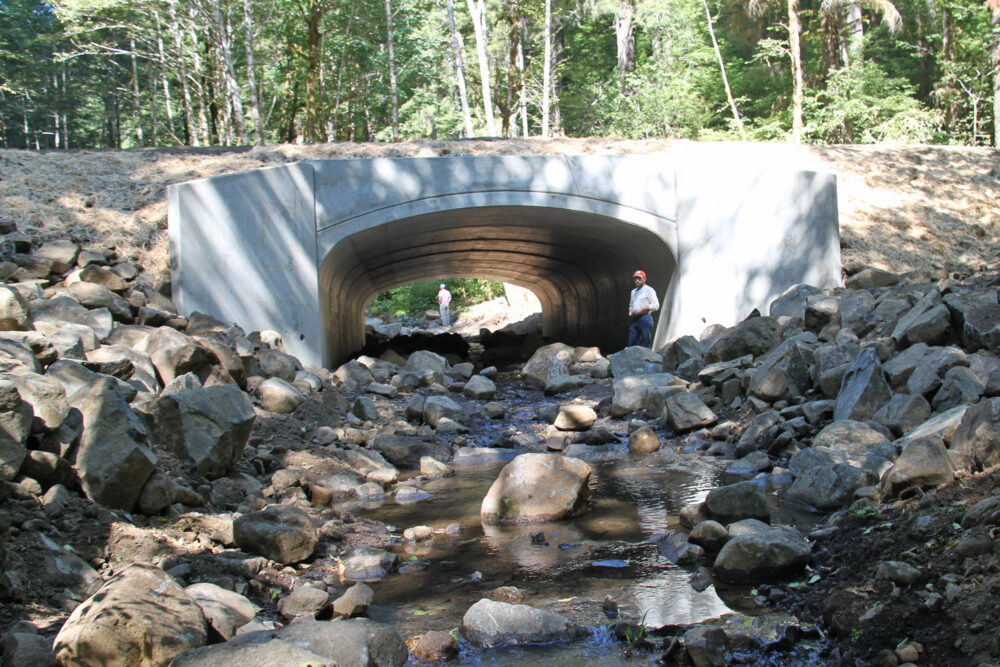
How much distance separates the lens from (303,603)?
11.4 ft

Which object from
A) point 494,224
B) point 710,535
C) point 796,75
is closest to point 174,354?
point 710,535

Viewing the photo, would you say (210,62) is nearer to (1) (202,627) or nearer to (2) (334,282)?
(2) (334,282)

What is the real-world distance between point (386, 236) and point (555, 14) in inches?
808

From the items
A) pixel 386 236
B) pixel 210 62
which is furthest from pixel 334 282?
pixel 210 62

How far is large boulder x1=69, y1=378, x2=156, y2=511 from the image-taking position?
12.7 feet

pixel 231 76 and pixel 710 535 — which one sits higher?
pixel 231 76

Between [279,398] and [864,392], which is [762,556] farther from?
[279,398]

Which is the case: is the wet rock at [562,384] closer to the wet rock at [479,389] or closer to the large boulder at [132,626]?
the wet rock at [479,389]

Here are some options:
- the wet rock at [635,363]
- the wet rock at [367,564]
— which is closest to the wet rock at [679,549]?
the wet rock at [367,564]

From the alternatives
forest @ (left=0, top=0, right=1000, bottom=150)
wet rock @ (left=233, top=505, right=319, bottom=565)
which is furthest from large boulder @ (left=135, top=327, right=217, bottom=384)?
forest @ (left=0, top=0, right=1000, bottom=150)

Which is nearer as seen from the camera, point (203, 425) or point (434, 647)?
point (434, 647)

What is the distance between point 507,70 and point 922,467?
71.3 feet

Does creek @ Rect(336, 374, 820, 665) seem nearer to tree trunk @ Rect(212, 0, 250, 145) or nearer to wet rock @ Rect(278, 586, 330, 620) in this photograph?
wet rock @ Rect(278, 586, 330, 620)

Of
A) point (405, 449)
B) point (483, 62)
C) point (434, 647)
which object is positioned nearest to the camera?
point (434, 647)
